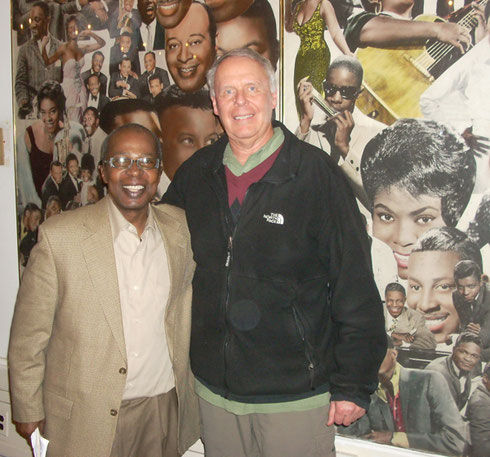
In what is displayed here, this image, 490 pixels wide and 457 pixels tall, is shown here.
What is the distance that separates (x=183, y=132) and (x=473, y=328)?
1.52m

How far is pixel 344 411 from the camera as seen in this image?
1.49 meters

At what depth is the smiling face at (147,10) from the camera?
217 cm

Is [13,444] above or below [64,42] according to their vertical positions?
below

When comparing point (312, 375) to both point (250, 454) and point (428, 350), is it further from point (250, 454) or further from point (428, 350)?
point (428, 350)

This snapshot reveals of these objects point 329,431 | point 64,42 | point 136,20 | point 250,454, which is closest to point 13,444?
point 250,454

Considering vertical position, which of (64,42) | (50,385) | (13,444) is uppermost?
(64,42)

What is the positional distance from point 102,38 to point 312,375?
6.34 ft

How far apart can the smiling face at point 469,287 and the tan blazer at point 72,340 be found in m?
1.29

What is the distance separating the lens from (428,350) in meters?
1.82

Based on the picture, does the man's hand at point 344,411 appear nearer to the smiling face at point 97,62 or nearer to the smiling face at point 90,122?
the smiling face at point 90,122

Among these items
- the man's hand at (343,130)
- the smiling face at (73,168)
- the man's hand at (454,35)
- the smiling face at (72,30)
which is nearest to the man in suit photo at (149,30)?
the smiling face at (72,30)

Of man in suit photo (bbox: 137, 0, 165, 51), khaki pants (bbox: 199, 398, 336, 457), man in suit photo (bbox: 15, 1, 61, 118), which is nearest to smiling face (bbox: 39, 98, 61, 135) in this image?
man in suit photo (bbox: 15, 1, 61, 118)

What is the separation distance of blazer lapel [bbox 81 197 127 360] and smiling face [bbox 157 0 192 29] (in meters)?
1.17

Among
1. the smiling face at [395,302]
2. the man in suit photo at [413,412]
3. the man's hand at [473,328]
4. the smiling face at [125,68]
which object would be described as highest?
the smiling face at [125,68]
